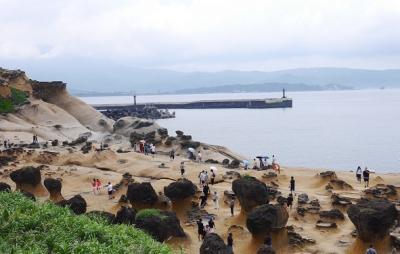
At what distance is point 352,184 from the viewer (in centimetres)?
3956

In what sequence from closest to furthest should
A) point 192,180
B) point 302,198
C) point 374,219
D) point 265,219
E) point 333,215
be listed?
point 374,219 < point 265,219 < point 333,215 < point 302,198 < point 192,180

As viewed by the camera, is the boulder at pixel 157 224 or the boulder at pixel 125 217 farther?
the boulder at pixel 125 217

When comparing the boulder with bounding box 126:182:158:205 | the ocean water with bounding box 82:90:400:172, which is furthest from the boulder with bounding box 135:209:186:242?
the ocean water with bounding box 82:90:400:172

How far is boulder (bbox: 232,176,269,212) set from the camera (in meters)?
28.7

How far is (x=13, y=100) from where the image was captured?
244 ft

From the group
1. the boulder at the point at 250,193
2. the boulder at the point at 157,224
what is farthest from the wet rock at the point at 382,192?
the boulder at the point at 157,224

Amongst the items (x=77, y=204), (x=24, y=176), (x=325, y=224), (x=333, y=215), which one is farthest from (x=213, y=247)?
(x=24, y=176)

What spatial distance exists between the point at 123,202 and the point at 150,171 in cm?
875

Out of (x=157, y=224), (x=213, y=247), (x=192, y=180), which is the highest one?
(x=157, y=224)

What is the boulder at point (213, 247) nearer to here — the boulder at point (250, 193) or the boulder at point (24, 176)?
the boulder at point (250, 193)

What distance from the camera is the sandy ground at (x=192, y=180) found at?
84.8 ft

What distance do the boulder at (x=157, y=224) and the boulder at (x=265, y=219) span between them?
375 centimetres

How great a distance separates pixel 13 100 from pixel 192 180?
146ft

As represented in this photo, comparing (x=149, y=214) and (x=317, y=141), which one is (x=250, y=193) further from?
(x=317, y=141)
